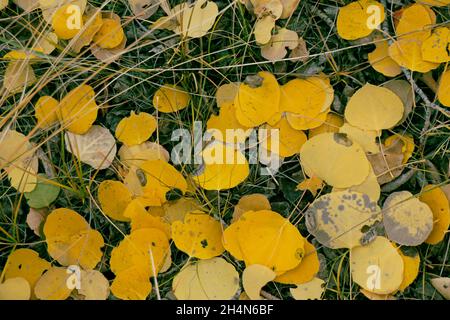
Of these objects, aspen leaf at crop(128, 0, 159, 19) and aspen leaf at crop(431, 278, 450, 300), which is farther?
aspen leaf at crop(128, 0, 159, 19)

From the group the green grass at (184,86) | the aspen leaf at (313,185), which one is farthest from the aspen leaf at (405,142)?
the aspen leaf at (313,185)

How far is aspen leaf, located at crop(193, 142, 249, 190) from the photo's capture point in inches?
44.1

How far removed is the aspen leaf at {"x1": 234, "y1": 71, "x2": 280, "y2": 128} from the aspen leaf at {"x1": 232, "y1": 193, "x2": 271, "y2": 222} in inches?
4.6

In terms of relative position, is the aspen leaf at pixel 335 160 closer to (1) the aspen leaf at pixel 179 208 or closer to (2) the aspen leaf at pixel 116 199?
(1) the aspen leaf at pixel 179 208

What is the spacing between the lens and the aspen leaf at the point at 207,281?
109 cm

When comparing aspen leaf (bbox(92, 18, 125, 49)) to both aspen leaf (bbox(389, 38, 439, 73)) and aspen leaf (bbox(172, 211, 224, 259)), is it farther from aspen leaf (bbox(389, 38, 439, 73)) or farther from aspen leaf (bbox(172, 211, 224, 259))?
aspen leaf (bbox(389, 38, 439, 73))

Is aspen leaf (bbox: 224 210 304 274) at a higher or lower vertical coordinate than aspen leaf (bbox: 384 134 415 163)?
lower

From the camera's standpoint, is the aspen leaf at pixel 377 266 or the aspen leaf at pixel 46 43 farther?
the aspen leaf at pixel 46 43

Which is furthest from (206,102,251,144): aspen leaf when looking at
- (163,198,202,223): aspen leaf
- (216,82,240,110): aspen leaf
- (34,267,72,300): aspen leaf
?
(34,267,72,300): aspen leaf

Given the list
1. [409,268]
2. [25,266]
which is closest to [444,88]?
[409,268]

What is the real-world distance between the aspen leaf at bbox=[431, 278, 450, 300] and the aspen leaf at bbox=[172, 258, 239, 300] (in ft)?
1.01

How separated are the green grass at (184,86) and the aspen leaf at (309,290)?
88 mm

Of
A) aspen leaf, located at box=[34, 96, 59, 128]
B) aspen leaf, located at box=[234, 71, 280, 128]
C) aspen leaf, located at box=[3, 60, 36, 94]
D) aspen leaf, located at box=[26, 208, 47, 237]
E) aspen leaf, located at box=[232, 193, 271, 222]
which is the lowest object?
aspen leaf, located at box=[232, 193, 271, 222]
